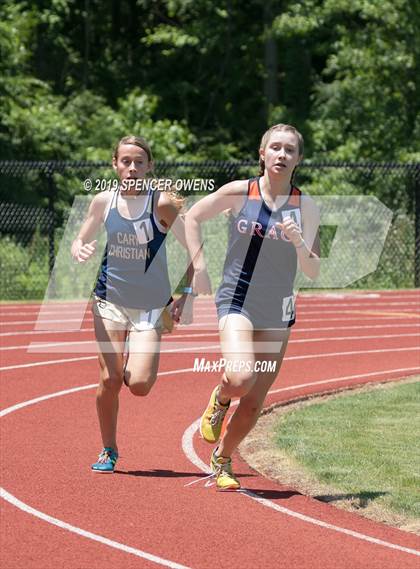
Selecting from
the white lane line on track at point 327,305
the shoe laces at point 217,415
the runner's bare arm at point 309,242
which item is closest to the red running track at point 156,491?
the shoe laces at point 217,415

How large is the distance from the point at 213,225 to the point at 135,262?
51.3ft

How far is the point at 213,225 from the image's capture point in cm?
2425

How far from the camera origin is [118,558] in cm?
681

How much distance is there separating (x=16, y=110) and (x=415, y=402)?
2116cm

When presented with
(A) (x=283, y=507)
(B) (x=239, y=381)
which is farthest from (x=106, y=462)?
(A) (x=283, y=507)

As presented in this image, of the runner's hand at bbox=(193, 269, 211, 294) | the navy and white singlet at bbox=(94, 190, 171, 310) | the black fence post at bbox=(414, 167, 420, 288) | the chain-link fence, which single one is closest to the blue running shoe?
the navy and white singlet at bbox=(94, 190, 171, 310)

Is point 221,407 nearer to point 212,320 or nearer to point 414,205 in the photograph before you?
point 212,320

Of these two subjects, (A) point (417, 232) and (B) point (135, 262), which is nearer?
(B) point (135, 262)

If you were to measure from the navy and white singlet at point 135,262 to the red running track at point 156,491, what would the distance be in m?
1.26

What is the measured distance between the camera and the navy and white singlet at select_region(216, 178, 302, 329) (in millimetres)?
7957

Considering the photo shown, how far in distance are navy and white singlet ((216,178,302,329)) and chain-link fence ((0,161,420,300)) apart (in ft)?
46.6

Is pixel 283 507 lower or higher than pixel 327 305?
lower

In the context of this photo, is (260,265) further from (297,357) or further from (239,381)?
(297,357)

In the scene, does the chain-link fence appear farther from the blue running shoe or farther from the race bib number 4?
the race bib number 4
